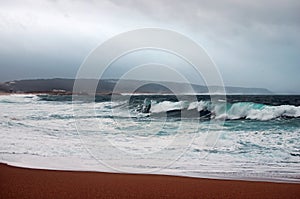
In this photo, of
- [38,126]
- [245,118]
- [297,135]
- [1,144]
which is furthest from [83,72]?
[245,118]

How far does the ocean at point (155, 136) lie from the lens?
319 inches

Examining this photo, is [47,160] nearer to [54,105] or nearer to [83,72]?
[83,72]

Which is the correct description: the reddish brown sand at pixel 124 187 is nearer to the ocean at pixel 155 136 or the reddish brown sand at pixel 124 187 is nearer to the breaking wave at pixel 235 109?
the ocean at pixel 155 136

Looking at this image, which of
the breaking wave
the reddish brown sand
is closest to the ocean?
the breaking wave

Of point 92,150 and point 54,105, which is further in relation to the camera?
point 54,105

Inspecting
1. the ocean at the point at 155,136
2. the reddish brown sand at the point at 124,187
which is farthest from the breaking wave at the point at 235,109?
the reddish brown sand at the point at 124,187

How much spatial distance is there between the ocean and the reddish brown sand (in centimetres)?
75

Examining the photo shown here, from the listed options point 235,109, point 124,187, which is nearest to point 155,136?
point 235,109

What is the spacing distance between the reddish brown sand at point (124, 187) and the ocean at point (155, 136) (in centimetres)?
75

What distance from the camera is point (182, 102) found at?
1430 cm

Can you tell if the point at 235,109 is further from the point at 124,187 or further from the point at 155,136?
the point at 124,187

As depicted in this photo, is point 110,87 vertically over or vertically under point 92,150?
over

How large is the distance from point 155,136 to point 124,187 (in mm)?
4744

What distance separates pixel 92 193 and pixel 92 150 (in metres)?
4.03
